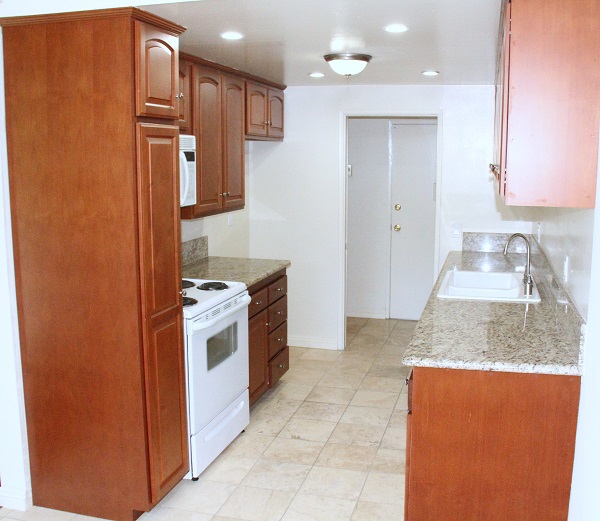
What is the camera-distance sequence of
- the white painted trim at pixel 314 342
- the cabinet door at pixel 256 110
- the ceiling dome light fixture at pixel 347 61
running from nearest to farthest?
the ceiling dome light fixture at pixel 347 61 → the cabinet door at pixel 256 110 → the white painted trim at pixel 314 342

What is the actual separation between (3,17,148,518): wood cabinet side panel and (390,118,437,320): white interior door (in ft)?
13.7

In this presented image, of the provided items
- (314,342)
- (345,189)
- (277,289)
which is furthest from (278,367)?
(345,189)

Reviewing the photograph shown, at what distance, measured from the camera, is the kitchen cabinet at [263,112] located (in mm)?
4758

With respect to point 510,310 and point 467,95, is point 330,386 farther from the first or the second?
point 467,95

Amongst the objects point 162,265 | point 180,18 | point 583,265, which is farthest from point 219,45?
point 583,265

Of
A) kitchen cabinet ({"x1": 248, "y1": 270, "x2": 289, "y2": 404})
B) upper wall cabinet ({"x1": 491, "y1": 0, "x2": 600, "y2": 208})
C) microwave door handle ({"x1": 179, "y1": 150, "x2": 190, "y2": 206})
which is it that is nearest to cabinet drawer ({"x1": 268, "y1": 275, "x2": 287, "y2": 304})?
kitchen cabinet ({"x1": 248, "y1": 270, "x2": 289, "y2": 404})

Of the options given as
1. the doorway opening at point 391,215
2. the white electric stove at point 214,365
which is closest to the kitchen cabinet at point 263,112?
the doorway opening at point 391,215

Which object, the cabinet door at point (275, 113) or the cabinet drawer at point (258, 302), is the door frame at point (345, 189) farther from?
the cabinet drawer at point (258, 302)

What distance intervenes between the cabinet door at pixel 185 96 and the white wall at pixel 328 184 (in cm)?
181

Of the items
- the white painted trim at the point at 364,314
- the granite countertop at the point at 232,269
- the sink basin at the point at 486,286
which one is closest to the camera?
the sink basin at the point at 486,286

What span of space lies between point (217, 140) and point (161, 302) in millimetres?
1612

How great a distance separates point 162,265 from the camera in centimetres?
292

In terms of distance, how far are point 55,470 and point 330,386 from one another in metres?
2.22

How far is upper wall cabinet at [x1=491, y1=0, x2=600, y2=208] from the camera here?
220cm
